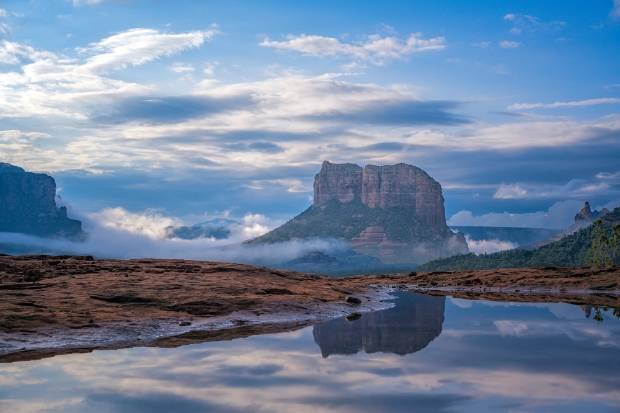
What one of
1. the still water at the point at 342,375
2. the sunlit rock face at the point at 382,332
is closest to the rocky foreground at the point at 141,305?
the sunlit rock face at the point at 382,332

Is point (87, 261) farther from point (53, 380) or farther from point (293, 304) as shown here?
point (53, 380)

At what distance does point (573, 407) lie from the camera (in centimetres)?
1844

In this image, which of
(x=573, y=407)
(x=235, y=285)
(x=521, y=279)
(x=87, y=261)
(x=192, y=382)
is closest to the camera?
(x=573, y=407)

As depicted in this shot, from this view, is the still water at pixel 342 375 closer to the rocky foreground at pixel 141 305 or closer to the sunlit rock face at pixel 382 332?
the sunlit rock face at pixel 382 332

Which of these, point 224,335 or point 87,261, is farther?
point 87,261

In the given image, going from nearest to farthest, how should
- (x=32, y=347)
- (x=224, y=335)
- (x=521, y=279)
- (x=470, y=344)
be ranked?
(x=32, y=347), (x=470, y=344), (x=224, y=335), (x=521, y=279)

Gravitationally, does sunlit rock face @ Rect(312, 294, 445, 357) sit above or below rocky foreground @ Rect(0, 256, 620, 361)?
below

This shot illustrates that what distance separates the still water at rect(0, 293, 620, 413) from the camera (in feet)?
62.1

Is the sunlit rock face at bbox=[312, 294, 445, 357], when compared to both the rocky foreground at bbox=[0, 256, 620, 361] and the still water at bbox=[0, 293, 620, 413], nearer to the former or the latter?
the still water at bbox=[0, 293, 620, 413]

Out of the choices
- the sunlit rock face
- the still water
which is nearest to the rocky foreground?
the sunlit rock face

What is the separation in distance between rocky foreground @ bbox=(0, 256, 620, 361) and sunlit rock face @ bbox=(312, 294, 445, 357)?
10.7 feet

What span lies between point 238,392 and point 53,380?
6.61 m

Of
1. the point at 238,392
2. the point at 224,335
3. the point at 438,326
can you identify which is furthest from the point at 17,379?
the point at 438,326

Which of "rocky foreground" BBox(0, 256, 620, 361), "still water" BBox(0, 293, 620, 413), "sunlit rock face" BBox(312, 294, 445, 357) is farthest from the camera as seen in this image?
"rocky foreground" BBox(0, 256, 620, 361)
